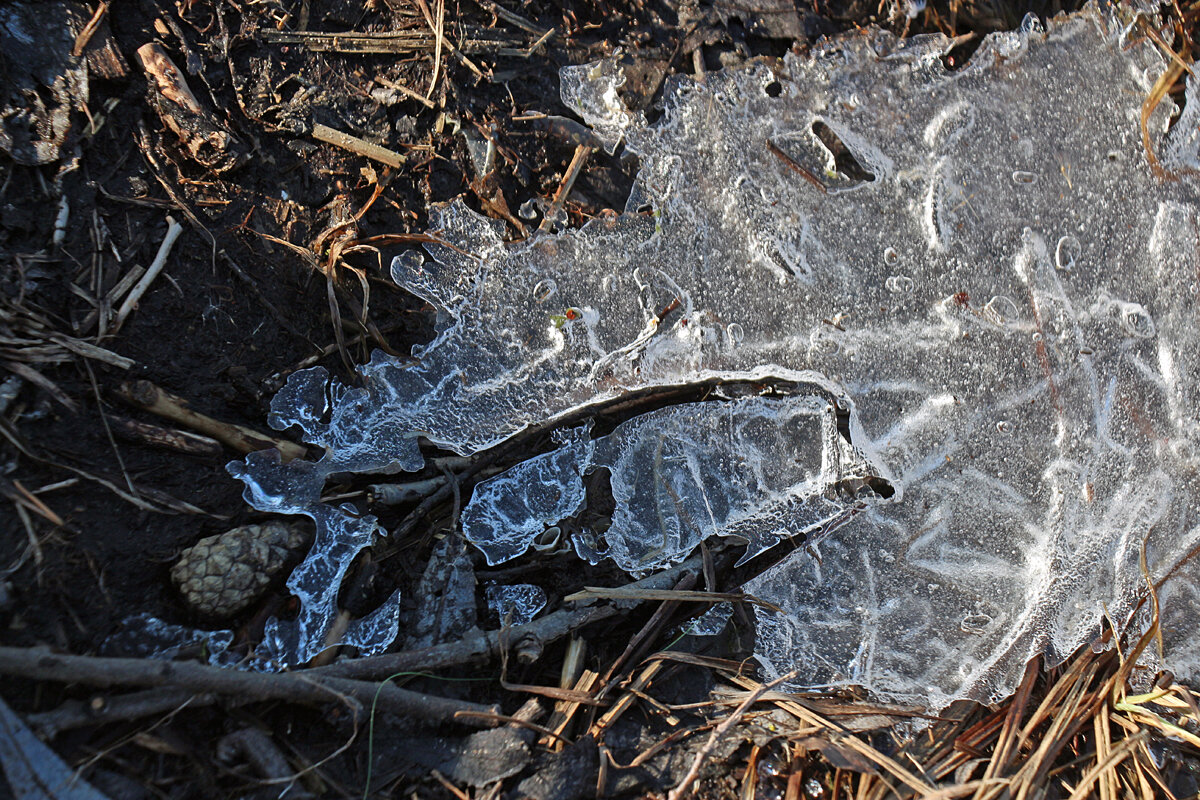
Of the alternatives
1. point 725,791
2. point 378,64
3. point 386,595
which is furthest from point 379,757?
point 378,64

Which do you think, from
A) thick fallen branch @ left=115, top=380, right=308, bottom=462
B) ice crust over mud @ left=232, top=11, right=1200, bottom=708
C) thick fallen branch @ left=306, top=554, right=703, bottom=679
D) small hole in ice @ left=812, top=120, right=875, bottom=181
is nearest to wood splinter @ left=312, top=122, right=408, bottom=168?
ice crust over mud @ left=232, top=11, right=1200, bottom=708

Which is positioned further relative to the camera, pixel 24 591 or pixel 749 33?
pixel 749 33

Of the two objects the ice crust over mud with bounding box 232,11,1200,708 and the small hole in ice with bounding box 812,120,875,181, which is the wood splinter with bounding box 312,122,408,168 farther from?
the small hole in ice with bounding box 812,120,875,181

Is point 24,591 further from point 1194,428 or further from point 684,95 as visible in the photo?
point 1194,428

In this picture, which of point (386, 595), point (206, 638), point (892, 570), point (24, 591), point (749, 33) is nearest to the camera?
point (24, 591)

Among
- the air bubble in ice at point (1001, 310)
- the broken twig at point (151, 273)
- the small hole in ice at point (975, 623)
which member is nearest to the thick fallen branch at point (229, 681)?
the broken twig at point (151, 273)

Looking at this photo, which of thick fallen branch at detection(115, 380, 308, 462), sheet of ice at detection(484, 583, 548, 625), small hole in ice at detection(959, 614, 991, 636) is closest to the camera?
thick fallen branch at detection(115, 380, 308, 462)
